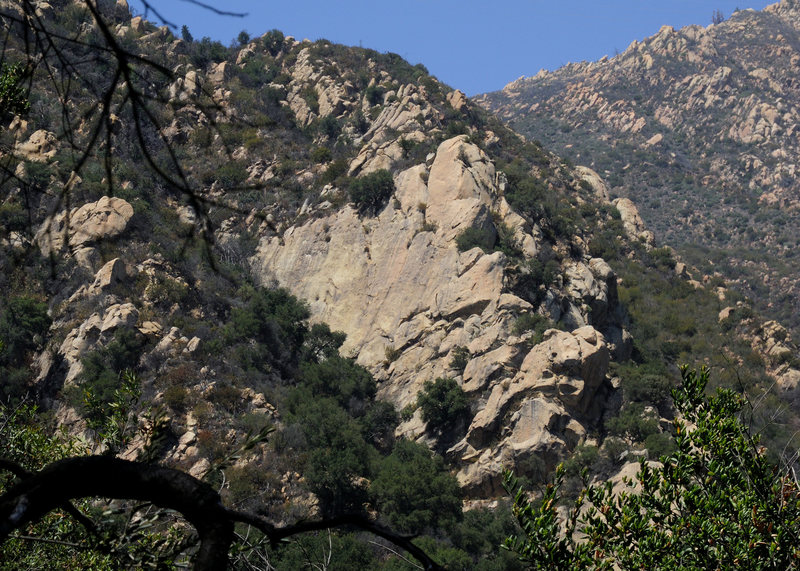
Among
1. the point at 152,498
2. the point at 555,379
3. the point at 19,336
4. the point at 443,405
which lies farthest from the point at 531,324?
the point at 152,498

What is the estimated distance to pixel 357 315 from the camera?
30.9m

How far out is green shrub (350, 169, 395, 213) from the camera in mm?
33031

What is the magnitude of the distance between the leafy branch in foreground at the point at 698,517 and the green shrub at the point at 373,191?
87.1 feet

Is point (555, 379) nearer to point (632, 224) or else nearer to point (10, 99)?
point (10, 99)

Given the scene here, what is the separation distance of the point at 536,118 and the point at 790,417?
2913 inches

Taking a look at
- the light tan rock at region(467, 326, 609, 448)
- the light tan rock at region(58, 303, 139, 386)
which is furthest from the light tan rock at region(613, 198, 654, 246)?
the light tan rock at region(58, 303, 139, 386)

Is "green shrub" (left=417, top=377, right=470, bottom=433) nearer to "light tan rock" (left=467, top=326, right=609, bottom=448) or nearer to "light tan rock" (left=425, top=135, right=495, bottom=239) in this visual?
"light tan rock" (left=467, top=326, right=609, bottom=448)

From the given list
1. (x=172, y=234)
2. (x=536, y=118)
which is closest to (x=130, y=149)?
(x=172, y=234)

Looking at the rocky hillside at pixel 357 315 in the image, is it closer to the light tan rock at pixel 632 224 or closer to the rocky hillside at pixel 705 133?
the light tan rock at pixel 632 224

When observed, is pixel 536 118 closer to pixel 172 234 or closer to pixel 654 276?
pixel 654 276

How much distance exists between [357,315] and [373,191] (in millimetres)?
6173

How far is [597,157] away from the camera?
78.9 meters

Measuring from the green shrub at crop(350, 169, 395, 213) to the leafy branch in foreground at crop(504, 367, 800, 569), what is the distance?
26547 mm

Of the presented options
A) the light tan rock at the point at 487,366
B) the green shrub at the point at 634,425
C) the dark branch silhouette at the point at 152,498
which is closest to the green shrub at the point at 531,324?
the light tan rock at the point at 487,366
